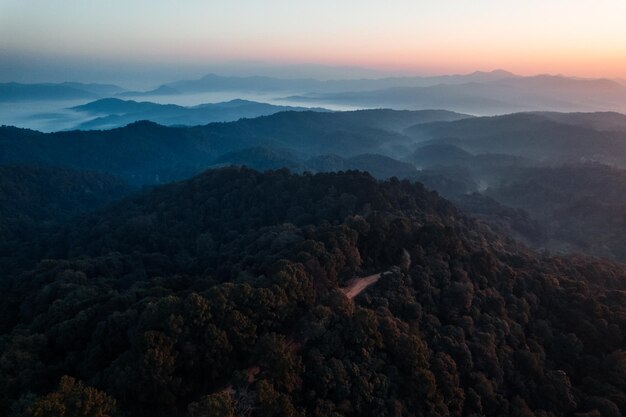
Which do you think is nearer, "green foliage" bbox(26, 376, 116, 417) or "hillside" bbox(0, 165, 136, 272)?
"green foliage" bbox(26, 376, 116, 417)

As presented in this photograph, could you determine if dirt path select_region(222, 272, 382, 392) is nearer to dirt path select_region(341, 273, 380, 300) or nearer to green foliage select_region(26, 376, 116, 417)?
dirt path select_region(341, 273, 380, 300)

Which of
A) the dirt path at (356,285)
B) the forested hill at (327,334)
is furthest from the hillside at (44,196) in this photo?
the dirt path at (356,285)

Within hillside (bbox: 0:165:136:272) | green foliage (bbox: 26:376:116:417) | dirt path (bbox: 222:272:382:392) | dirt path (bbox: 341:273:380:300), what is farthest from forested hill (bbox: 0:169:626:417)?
hillside (bbox: 0:165:136:272)

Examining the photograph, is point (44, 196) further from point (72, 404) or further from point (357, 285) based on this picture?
point (72, 404)

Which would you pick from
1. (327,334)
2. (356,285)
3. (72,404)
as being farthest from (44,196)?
(327,334)

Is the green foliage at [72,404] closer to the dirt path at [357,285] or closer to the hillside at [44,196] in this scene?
the dirt path at [357,285]

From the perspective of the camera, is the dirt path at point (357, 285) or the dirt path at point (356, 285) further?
the dirt path at point (357, 285)
